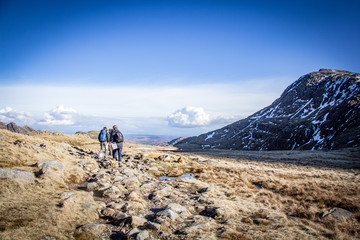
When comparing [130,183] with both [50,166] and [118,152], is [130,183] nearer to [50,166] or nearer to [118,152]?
[50,166]

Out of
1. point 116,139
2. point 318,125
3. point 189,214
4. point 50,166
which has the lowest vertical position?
point 189,214

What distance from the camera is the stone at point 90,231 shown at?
662 centimetres

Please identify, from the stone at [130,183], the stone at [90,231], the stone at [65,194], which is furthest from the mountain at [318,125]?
the stone at [65,194]

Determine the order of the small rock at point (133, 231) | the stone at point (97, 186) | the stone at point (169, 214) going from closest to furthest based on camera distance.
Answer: the small rock at point (133, 231), the stone at point (169, 214), the stone at point (97, 186)

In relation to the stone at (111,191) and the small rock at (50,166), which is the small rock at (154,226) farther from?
the small rock at (50,166)

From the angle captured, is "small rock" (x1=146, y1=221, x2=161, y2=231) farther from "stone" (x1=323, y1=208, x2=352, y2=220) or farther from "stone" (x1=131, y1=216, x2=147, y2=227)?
"stone" (x1=323, y1=208, x2=352, y2=220)

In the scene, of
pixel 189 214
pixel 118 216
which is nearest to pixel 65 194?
pixel 118 216

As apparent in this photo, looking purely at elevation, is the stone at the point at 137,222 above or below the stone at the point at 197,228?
above

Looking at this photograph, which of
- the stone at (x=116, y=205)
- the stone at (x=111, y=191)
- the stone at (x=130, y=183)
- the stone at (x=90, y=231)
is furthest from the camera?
the stone at (x=130, y=183)

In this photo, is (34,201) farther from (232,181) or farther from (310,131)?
(310,131)

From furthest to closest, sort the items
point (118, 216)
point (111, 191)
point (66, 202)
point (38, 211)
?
point (111, 191) < point (118, 216) < point (66, 202) < point (38, 211)

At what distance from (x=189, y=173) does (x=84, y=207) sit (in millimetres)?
13932

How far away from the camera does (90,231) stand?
697 cm

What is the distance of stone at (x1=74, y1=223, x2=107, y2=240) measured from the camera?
6.62m
